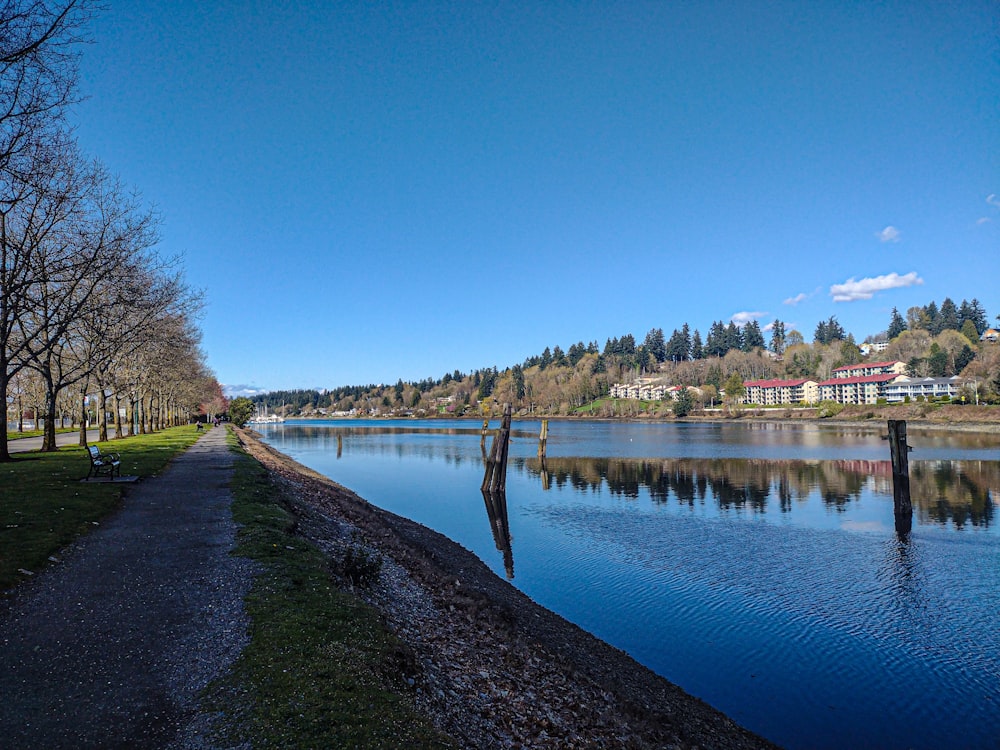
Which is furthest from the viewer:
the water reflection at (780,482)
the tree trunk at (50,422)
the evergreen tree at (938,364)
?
the evergreen tree at (938,364)

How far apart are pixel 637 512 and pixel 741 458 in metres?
26.7

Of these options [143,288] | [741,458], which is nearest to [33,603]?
[143,288]

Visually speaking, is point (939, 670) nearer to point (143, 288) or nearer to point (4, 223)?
point (4, 223)

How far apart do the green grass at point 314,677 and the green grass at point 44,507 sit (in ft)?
12.0

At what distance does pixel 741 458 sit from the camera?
48.3m

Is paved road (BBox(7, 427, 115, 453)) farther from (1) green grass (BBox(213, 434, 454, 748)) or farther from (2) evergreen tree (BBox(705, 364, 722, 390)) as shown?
(2) evergreen tree (BBox(705, 364, 722, 390))

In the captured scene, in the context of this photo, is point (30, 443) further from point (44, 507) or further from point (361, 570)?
point (361, 570)

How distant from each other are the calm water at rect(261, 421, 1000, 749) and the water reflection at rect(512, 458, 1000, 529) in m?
0.23

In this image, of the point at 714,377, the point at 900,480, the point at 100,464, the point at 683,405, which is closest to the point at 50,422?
the point at 100,464

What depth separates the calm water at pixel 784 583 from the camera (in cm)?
981

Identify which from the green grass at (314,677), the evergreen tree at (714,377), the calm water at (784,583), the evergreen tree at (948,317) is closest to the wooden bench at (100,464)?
the green grass at (314,677)

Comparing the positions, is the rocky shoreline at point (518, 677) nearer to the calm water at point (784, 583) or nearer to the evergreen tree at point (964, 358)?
the calm water at point (784, 583)

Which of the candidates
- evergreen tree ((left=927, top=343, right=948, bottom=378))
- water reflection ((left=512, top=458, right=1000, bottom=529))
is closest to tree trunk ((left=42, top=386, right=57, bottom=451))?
water reflection ((left=512, top=458, right=1000, bottom=529))

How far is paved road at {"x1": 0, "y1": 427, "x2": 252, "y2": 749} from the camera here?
16.6 feet
